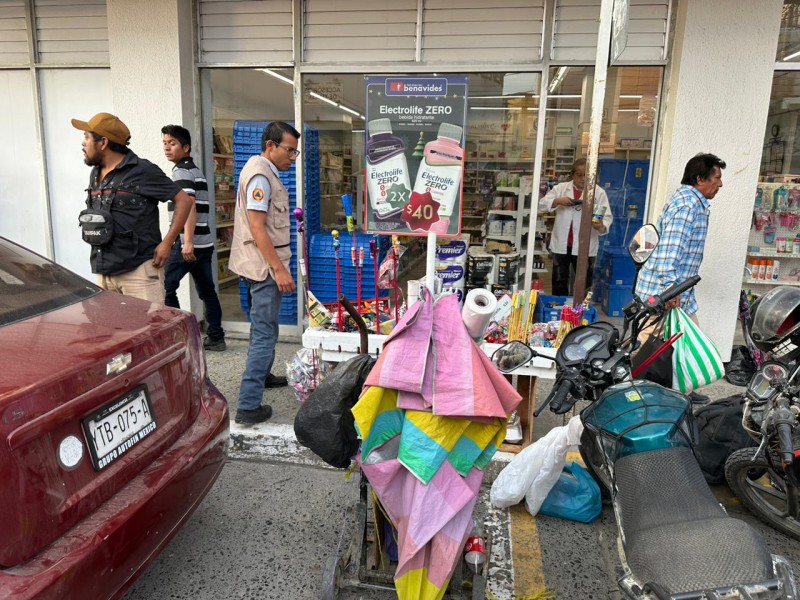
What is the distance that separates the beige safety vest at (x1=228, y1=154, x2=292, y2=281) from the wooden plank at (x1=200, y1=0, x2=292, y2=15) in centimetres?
241

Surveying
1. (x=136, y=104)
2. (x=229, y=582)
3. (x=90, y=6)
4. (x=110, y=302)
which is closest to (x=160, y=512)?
(x=229, y=582)

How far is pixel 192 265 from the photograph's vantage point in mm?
5219

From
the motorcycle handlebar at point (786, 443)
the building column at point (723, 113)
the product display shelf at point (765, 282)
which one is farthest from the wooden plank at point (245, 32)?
the motorcycle handlebar at point (786, 443)

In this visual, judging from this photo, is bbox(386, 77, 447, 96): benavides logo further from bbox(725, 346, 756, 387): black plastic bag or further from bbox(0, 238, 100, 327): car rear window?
bbox(0, 238, 100, 327): car rear window

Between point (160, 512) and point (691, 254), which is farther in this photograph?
point (691, 254)

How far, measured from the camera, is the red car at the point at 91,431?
1645 mm

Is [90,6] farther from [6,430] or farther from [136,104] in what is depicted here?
[6,430]

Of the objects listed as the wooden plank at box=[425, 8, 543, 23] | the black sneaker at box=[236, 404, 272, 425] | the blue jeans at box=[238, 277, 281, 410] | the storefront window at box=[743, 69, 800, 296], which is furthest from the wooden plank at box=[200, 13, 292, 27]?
the storefront window at box=[743, 69, 800, 296]

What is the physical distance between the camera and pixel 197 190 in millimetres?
5184

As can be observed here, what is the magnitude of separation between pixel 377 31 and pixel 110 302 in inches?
155

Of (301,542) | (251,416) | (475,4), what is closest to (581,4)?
(475,4)

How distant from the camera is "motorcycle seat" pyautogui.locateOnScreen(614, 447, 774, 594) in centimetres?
155

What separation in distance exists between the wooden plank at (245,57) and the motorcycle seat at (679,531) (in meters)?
5.02

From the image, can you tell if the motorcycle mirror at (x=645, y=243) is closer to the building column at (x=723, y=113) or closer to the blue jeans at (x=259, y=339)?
the building column at (x=723, y=113)
